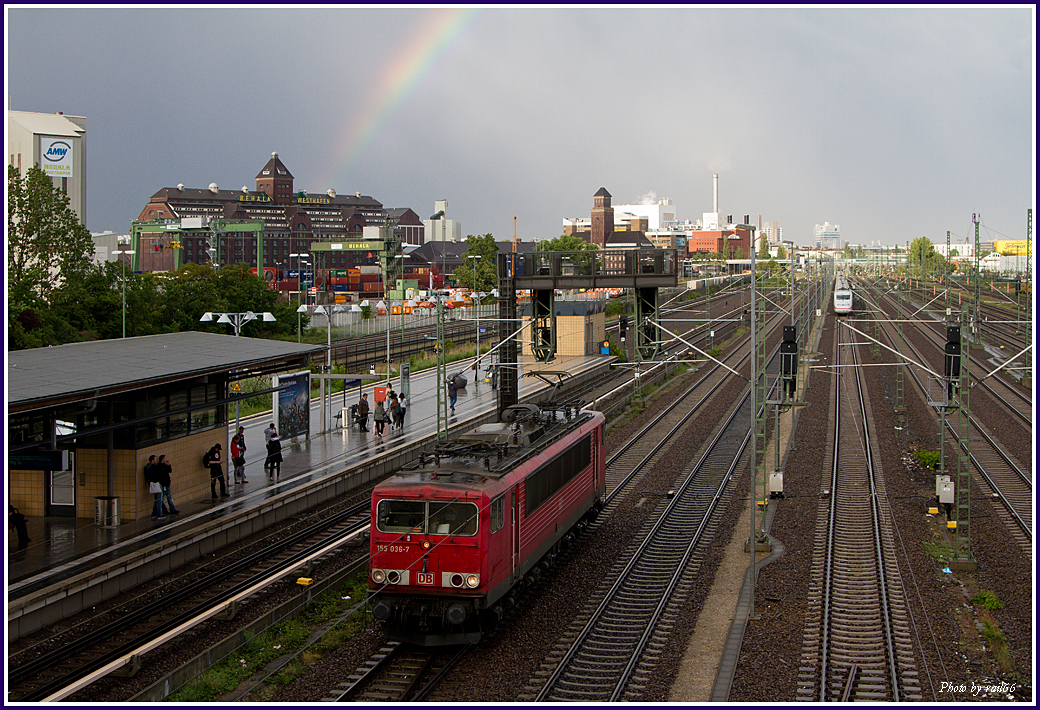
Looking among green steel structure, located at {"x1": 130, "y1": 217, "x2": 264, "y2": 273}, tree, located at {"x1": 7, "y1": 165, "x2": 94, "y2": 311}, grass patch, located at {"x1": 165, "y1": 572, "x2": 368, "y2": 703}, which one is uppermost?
green steel structure, located at {"x1": 130, "y1": 217, "x2": 264, "y2": 273}

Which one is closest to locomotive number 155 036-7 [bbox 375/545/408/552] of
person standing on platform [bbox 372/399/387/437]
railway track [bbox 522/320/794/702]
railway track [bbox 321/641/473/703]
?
railway track [bbox 321/641/473/703]

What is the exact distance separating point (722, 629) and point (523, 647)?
131 inches

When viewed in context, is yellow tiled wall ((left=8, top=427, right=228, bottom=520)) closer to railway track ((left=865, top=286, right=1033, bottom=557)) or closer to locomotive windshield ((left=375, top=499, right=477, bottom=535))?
locomotive windshield ((left=375, top=499, right=477, bottom=535))

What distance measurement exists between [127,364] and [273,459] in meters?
5.10

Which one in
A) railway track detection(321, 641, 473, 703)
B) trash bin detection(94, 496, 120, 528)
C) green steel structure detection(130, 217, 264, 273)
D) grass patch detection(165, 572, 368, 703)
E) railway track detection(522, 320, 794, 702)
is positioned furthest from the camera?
green steel structure detection(130, 217, 264, 273)

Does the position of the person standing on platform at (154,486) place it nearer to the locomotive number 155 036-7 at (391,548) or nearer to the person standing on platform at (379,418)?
the locomotive number 155 036-7 at (391,548)

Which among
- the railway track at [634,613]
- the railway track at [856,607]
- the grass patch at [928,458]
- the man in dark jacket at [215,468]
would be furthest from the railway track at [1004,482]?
the man in dark jacket at [215,468]

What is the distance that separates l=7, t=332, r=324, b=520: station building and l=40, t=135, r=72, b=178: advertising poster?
67523mm

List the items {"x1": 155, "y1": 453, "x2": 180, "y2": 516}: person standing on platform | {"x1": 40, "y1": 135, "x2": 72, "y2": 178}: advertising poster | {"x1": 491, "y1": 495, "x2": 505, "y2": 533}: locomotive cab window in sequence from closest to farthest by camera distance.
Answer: {"x1": 491, "y1": 495, "x2": 505, "y2": 533}: locomotive cab window < {"x1": 155, "y1": 453, "x2": 180, "y2": 516}: person standing on platform < {"x1": 40, "y1": 135, "x2": 72, "y2": 178}: advertising poster

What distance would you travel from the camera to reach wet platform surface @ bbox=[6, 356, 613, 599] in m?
15.3

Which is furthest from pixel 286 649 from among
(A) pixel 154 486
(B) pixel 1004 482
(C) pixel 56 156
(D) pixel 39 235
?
(C) pixel 56 156

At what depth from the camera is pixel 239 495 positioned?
20.8 m

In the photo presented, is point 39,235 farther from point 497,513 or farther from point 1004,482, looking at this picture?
point 1004,482

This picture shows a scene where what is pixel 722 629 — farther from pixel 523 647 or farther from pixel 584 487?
pixel 584 487
